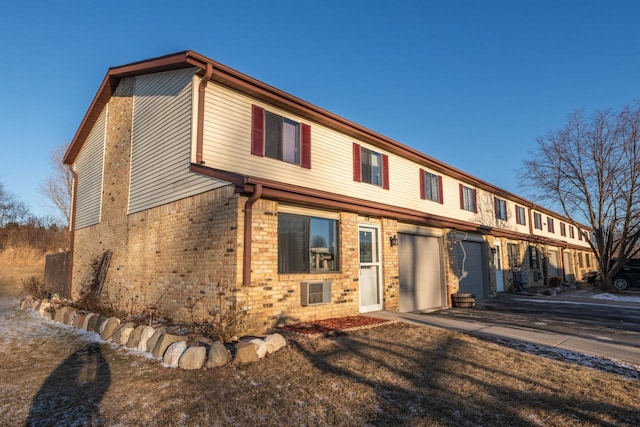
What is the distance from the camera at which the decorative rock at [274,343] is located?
6.02 meters

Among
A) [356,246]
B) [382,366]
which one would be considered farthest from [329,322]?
[382,366]

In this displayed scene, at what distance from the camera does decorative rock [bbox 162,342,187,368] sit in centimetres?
548

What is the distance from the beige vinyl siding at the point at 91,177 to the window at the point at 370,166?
8.95 metres

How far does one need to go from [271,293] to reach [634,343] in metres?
6.87

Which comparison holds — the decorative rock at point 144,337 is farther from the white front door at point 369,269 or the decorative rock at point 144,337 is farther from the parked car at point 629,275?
the parked car at point 629,275

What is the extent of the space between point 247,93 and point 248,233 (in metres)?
3.75

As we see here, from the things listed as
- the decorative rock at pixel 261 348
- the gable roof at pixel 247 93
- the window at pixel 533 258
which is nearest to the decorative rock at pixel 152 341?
the decorative rock at pixel 261 348

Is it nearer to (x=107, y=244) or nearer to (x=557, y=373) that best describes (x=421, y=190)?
(x=557, y=373)

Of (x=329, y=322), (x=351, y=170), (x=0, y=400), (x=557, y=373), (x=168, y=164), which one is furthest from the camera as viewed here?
(x=351, y=170)

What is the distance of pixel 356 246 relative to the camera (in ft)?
32.8

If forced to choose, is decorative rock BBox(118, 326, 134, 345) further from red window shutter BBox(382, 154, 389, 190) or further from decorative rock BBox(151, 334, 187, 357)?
red window shutter BBox(382, 154, 389, 190)

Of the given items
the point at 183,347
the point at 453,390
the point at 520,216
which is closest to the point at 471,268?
the point at 520,216

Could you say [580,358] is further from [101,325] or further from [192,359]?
[101,325]

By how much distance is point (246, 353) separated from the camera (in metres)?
5.55
